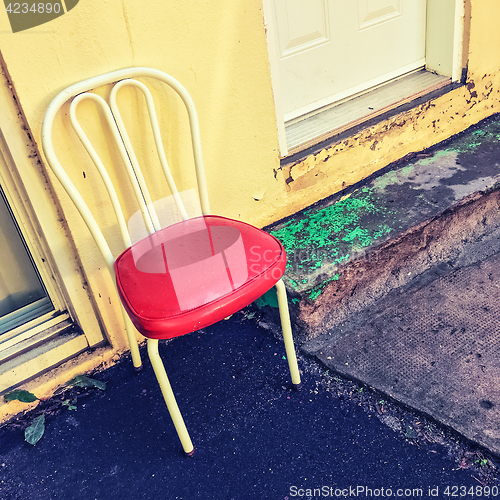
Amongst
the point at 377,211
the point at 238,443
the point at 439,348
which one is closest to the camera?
the point at 238,443

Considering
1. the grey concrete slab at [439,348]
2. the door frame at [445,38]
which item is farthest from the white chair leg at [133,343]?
the door frame at [445,38]

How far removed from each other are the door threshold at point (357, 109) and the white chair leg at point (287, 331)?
0.79 metres

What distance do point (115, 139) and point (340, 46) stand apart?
48.6 inches

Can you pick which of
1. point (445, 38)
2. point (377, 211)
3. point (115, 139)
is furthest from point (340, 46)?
point (115, 139)

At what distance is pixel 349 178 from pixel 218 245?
102cm

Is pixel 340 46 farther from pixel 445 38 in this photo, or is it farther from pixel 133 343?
pixel 133 343

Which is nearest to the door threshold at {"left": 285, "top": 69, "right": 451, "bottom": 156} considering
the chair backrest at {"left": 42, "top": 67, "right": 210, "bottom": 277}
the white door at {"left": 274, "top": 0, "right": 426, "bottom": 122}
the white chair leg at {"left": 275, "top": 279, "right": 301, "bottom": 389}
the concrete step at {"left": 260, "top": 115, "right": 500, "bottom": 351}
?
the white door at {"left": 274, "top": 0, "right": 426, "bottom": 122}

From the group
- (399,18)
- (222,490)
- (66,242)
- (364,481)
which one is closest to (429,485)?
(364,481)

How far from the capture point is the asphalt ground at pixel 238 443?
1396 millimetres

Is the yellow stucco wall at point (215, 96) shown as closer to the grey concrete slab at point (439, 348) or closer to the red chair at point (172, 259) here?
the red chair at point (172, 259)

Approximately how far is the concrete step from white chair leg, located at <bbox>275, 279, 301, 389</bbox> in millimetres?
188

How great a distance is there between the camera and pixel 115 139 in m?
1.46

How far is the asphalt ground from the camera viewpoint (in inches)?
55.0

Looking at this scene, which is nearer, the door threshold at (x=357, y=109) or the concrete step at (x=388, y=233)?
the concrete step at (x=388, y=233)
